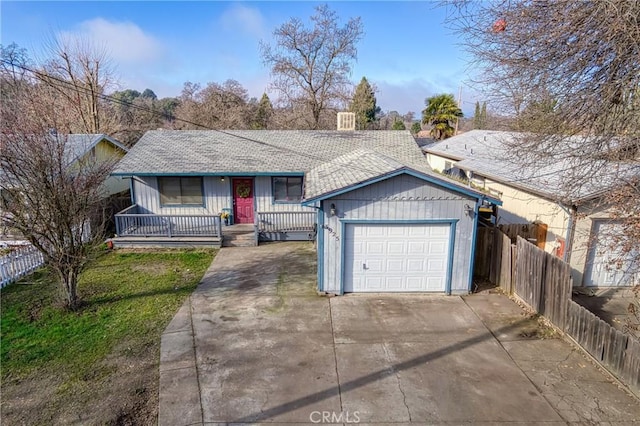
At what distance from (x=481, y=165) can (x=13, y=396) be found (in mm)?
16569

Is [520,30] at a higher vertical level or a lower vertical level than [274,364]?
higher

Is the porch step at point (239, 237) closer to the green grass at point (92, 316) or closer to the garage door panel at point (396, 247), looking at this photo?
the green grass at point (92, 316)

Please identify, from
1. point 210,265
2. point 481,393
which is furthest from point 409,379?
point 210,265

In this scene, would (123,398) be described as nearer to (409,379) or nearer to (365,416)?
(365,416)

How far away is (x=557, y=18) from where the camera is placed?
645 cm

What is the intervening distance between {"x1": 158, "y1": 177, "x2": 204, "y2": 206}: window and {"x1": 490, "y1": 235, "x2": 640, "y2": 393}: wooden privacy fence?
1145 centimetres

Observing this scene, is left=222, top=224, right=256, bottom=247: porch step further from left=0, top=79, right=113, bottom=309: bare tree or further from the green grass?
left=0, top=79, right=113, bottom=309: bare tree

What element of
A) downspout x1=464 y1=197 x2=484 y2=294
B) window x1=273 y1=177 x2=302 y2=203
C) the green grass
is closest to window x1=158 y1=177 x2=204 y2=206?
window x1=273 y1=177 x2=302 y2=203

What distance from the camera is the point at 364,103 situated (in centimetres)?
4709

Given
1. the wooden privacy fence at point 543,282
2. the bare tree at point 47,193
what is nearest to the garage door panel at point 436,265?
the wooden privacy fence at point 543,282

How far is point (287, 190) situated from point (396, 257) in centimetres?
726

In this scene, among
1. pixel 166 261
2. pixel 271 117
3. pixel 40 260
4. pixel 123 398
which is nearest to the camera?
pixel 123 398

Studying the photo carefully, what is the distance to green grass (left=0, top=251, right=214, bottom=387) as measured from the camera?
752 centimetres

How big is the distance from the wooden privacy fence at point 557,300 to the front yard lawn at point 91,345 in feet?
25.6
